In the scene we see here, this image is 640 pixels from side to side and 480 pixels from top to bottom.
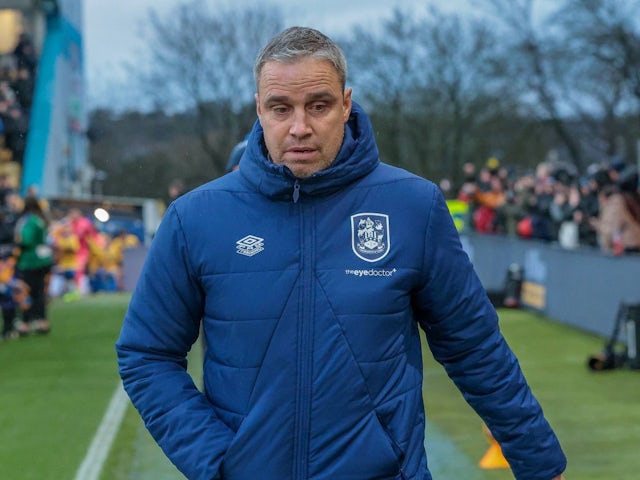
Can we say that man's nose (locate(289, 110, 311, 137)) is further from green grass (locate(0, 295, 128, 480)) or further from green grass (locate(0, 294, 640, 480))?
green grass (locate(0, 295, 128, 480))

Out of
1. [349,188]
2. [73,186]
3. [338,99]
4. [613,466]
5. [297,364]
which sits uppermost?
[338,99]

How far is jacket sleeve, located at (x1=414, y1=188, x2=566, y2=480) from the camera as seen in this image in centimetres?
323

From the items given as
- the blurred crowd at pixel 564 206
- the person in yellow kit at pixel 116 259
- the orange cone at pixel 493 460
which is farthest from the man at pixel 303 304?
the person in yellow kit at pixel 116 259

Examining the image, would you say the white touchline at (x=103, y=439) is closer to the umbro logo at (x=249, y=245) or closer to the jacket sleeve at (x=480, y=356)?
the jacket sleeve at (x=480, y=356)

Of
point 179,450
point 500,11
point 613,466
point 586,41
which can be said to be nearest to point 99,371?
point 613,466

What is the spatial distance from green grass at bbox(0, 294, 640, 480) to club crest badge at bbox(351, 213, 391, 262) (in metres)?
5.09

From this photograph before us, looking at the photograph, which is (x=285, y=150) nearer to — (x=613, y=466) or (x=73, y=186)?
(x=613, y=466)

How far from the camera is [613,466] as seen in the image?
8336 mm

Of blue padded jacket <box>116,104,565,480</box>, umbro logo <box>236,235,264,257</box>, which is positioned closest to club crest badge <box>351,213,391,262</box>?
blue padded jacket <box>116,104,565,480</box>

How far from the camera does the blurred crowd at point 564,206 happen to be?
15.2 meters

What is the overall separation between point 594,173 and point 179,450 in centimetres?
1519

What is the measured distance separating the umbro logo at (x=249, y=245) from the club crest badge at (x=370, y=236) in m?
0.23

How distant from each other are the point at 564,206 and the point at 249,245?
61.3 ft

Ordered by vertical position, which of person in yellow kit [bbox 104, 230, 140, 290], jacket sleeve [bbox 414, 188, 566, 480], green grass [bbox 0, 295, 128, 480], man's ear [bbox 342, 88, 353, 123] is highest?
man's ear [bbox 342, 88, 353, 123]
